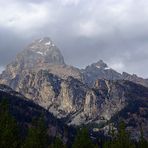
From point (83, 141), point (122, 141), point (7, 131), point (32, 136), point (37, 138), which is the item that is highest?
point (122, 141)

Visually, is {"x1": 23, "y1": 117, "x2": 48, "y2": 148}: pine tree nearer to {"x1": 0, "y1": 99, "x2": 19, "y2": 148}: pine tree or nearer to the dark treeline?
the dark treeline

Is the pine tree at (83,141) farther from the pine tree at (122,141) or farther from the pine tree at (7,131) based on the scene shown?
the pine tree at (7,131)

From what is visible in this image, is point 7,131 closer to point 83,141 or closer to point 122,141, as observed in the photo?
point 83,141

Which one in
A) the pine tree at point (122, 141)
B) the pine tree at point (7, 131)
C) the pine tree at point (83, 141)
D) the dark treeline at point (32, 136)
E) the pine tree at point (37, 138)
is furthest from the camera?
the pine tree at point (83, 141)

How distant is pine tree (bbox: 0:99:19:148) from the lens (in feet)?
324

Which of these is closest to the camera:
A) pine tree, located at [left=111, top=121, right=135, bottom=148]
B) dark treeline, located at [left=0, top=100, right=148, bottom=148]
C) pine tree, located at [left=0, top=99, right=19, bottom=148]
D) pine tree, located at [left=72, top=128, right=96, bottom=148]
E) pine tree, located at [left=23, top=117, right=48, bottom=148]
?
pine tree, located at [left=0, top=99, right=19, bottom=148]

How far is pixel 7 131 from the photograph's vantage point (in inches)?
3893

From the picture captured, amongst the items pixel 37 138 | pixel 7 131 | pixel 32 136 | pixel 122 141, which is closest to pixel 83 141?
pixel 122 141

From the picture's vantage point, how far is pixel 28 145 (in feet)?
375

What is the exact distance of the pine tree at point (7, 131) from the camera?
98.9 m

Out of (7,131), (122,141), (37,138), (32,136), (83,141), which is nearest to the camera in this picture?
(7,131)

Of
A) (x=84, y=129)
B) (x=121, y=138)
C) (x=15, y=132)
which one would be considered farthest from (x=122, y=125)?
(x=15, y=132)

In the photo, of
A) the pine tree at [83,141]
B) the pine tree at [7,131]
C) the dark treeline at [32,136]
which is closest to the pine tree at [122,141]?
the dark treeline at [32,136]

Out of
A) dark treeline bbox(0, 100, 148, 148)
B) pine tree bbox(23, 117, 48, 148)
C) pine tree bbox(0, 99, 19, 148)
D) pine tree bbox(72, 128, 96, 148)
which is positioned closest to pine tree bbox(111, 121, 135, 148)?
dark treeline bbox(0, 100, 148, 148)
